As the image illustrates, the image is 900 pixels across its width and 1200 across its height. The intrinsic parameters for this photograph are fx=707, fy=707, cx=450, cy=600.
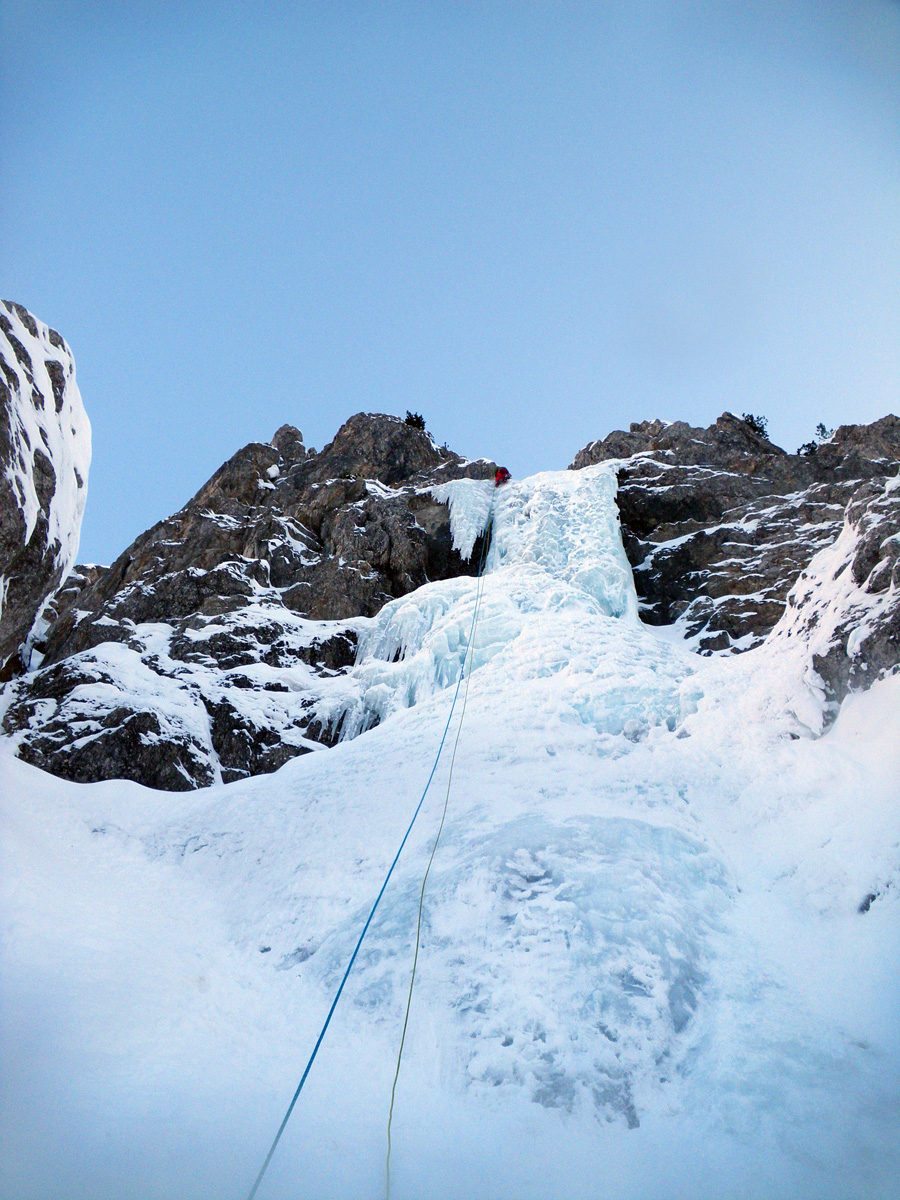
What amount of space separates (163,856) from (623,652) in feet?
24.4

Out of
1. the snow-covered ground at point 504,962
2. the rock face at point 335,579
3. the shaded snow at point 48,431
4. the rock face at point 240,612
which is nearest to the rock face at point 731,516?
the rock face at point 335,579

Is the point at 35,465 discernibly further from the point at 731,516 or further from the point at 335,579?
the point at 731,516

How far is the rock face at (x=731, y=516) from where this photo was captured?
1727 cm

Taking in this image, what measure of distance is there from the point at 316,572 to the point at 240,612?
9.12 feet

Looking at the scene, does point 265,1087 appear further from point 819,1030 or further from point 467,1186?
point 819,1030

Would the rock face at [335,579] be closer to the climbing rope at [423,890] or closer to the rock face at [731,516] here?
the rock face at [731,516]

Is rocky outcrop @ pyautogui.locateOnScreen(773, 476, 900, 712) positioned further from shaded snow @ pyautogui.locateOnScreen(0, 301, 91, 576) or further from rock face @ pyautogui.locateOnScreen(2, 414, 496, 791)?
rock face @ pyautogui.locateOnScreen(2, 414, 496, 791)

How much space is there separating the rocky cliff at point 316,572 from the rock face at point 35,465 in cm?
4

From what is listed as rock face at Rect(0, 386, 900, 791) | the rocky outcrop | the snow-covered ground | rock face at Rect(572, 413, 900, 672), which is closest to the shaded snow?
rock face at Rect(0, 386, 900, 791)

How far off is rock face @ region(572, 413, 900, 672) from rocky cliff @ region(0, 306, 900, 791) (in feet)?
0.20

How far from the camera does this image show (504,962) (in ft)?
18.4

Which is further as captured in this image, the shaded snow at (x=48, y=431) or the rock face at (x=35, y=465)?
the shaded snow at (x=48, y=431)

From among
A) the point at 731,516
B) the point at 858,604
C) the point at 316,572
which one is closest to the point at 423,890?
the point at 858,604

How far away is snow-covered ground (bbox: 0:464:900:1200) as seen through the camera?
12.9ft
